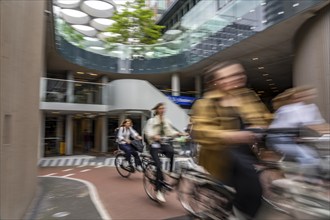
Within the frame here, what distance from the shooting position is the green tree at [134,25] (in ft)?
95.6

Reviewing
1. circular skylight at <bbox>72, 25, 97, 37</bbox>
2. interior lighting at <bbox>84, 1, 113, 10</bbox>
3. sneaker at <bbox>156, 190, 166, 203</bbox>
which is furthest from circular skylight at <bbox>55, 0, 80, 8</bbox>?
sneaker at <bbox>156, 190, 166, 203</bbox>

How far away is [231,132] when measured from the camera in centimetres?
255

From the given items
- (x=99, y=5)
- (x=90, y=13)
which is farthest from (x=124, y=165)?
(x=90, y=13)

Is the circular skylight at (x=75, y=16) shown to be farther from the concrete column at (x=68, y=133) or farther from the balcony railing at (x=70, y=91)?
the balcony railing at (x=70, y=91)

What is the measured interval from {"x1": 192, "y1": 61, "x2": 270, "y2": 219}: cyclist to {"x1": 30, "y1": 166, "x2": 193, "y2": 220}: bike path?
204cm

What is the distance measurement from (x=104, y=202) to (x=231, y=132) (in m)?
4.28

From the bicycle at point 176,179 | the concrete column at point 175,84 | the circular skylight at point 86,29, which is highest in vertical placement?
the circular skylight at point 86,29

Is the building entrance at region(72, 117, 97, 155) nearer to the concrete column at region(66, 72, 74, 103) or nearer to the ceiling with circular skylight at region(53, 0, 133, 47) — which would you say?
the concrete column at region(66, 72, 74, 103)

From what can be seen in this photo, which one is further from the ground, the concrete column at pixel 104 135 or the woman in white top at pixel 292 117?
A: the woman in white top at pixel 292 117

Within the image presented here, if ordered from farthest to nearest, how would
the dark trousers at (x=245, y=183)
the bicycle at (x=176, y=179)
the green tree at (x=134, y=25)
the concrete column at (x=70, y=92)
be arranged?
1. the green tree at (x=134, y=25)
2. the concrete column at (x=70, y=92)
3. the bicycle at (x=176, y=179)
4. the dark trousers at (x=245, y=183)

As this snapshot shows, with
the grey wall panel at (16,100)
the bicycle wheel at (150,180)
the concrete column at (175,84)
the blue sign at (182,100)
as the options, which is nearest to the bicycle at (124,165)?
the bicycle wheel at (150,180)

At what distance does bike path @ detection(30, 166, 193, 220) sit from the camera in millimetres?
5121

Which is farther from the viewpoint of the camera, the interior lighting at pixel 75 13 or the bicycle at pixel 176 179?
the interior lighting at pixel 75 13

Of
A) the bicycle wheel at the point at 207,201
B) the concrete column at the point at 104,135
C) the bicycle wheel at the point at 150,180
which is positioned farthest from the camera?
the concrete column at the point at 104,135
